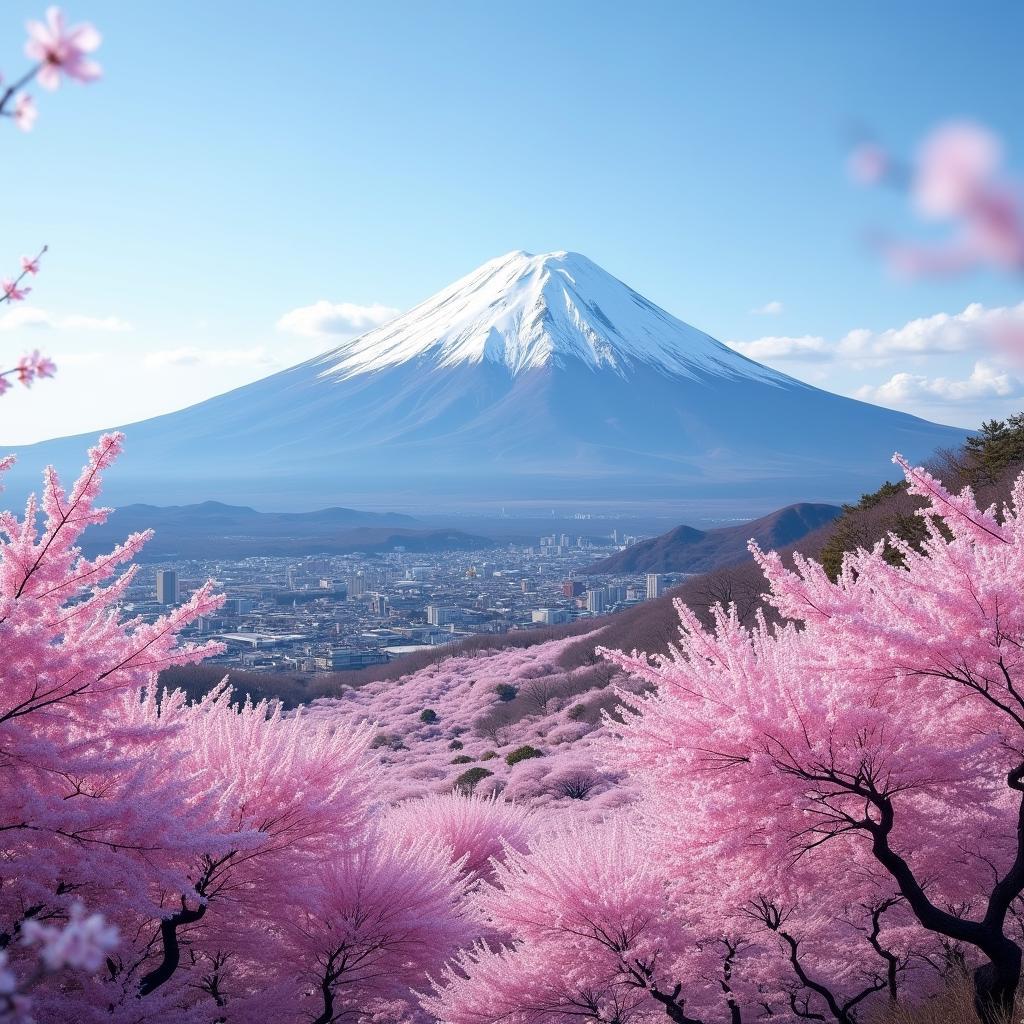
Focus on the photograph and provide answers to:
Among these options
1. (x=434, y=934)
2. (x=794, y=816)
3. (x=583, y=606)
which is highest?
(x=794, y=816)

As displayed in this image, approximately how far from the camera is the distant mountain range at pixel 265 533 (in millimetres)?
113062

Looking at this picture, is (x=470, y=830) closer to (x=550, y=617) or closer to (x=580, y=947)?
(x=580, y=947)

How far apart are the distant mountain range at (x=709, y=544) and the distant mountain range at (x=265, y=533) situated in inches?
1292

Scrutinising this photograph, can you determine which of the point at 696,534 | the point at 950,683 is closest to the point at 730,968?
the point at 950,683

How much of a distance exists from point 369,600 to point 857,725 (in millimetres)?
71295

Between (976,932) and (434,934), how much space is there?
4.54 metres

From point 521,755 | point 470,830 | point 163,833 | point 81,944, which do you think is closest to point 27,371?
point 81,944

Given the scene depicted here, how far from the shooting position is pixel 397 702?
38812mm

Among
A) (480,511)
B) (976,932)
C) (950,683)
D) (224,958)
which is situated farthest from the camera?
(480,511)

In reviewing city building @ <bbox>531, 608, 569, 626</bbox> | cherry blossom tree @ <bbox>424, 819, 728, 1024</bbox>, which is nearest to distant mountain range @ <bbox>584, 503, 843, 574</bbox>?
city building @ <bbox>531, 608, 569, 626</bbox>

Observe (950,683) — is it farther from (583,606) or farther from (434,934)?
(583,606)

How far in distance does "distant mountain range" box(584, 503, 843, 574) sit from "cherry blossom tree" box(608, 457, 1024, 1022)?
226 feet

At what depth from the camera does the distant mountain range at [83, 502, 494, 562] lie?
113062mm

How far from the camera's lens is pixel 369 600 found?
7650cm
